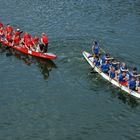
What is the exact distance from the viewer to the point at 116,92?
35938 millimetres

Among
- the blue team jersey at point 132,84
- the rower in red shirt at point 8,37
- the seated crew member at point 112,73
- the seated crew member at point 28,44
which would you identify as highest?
the rower in red shirt at point 8,37

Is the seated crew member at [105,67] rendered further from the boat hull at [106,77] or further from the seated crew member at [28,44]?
the seated crew member at [28,44]

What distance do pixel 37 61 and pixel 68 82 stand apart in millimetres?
6296

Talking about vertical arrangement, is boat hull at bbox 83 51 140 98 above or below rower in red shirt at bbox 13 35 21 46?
below

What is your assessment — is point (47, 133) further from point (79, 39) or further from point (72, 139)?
point (79, 39)

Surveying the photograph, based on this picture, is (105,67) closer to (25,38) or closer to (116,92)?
(116,92)

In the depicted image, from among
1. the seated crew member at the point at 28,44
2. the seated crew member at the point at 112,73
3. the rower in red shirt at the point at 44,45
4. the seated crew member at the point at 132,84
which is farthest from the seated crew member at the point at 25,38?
the seated crew member at the point at 132,84

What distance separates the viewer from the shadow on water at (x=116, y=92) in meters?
34.5

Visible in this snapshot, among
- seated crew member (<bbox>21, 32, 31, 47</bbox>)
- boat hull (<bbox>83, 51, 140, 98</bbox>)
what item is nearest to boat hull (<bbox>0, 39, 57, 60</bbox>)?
seated crew member (<bbox>21, 32, 31, 47</bbox>)

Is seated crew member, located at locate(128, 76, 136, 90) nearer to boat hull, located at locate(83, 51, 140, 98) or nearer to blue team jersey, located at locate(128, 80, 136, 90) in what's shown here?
blue team jersey, located at locate(128, 80, 136, 90)

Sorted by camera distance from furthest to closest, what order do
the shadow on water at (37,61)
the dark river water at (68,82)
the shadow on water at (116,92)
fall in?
1. the shadow on water at (37,61)
2. the shadow on water at (116,92)
3. the dark river water at (68,82)

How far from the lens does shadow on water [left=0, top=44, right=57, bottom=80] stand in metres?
40.7

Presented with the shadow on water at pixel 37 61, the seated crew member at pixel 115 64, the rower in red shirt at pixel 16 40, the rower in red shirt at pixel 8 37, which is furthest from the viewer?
the rower in red shirt at pixel 8 37

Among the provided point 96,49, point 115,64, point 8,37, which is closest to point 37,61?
point 8,37
